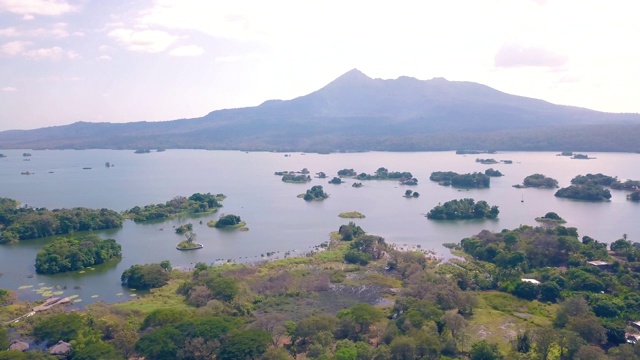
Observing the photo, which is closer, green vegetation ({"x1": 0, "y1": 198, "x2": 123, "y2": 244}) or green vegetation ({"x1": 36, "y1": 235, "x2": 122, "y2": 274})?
green vegetation ({"x1": 36, "y1": 235, "x2": 122, "y2": 274})

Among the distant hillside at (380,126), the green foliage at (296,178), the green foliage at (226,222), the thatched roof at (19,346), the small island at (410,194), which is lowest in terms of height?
the thatched roof at (19,346)

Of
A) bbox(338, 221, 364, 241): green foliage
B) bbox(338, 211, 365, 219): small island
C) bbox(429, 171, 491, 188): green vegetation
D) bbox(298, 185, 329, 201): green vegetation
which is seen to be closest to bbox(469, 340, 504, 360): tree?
bbox(338, 221, 364, 241): green foliage

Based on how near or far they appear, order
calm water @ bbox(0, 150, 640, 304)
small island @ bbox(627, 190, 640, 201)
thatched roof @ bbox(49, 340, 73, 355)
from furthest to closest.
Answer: small island @ bbox(627, 190, 640, 201)
calm water @ bbox(0, 150, 640, 304)
thatched roof @ bbox(49, 340, 73, 355)

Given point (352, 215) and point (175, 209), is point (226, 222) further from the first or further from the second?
point (352, 215)

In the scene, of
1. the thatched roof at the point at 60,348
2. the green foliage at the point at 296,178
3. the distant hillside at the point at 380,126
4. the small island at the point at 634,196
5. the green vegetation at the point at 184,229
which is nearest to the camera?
the thatched roof at the point at 60,348

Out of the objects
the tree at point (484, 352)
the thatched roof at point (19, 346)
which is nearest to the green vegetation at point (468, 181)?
the tree at point (484, 352)

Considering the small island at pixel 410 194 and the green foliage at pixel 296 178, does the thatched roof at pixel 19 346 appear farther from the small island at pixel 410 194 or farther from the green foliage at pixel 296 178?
the green foliage at pixel 296 178

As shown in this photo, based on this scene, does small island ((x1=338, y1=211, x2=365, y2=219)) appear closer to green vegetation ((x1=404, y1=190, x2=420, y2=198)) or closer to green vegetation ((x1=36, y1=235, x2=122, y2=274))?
green vegetation ((x1=404, y1=190, x2=420, y2=198))
